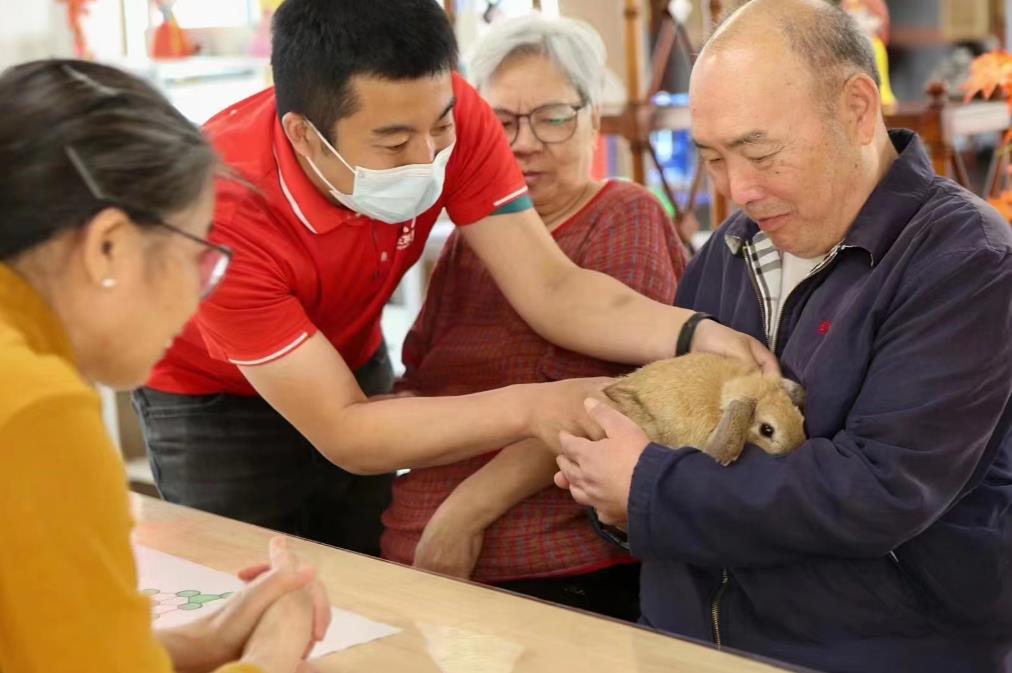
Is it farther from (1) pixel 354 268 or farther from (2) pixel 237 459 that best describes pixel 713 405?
(2) pixel 237 459

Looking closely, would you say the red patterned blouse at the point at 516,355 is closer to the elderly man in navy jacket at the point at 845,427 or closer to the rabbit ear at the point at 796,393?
the elderly man in navy jacket at the point at 845,427

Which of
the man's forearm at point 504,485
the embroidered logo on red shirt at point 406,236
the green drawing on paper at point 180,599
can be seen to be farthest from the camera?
the embroidered logo on red shirt at point 406,236

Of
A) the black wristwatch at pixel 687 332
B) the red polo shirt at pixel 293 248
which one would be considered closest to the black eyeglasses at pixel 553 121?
the red polo shirt at pixel 293 248

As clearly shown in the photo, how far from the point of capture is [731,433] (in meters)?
1.57

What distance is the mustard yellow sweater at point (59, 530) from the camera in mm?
883

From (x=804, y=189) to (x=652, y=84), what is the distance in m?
2.03

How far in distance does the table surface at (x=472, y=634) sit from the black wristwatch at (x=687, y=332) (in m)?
0.59

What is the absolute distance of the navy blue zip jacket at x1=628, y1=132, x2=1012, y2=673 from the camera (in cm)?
148

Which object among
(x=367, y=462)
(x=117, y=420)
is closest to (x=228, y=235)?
(x=367, y=462)

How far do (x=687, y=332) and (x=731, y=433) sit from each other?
36 centimetres

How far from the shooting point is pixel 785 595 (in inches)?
62.5

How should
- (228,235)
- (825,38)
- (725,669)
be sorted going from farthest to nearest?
(228,235) < (825,38) < (725,669)

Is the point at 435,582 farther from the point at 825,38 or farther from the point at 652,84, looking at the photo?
the point at 652,84

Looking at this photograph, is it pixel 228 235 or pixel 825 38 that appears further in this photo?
pixel 228 235
